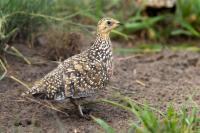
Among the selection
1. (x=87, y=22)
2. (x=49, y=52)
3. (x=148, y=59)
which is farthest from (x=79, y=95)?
(x=87, y=22)

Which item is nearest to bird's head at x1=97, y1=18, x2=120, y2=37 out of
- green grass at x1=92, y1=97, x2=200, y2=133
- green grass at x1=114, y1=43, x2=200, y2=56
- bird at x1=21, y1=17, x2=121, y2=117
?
bird at x1=21, y1=17, x2=121, y2=117

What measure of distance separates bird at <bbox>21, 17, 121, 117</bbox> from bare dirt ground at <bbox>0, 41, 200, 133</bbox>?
Result: 0.76 ft

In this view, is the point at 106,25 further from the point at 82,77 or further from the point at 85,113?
the point at 85,113

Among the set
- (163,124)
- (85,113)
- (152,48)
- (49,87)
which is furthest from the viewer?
(152,48)

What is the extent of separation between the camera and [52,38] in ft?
22.7

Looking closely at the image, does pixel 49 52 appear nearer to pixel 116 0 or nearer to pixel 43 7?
pixel 43 7

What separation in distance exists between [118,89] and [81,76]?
40.9 inches

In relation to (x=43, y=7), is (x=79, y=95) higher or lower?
lower

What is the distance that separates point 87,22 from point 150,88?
2.19m

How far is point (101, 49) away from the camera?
566 cm

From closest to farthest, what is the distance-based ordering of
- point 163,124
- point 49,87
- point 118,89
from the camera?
point 163,124 → point 49,87 → point 118,89

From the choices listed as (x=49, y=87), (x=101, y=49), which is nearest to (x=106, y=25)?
(x=101, y=49)

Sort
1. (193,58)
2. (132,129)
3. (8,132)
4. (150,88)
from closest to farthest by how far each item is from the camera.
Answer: (132,129) < (8,132) < (150,88) < (193,58)

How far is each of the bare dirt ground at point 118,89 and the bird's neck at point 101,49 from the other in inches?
19.1
